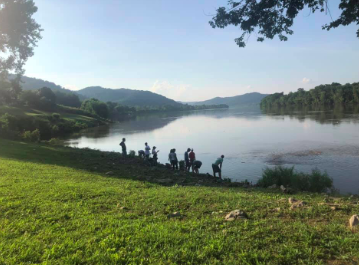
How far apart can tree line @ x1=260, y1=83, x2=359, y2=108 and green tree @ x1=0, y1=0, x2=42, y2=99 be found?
12961 cm

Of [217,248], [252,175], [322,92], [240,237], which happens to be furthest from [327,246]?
[322,92]

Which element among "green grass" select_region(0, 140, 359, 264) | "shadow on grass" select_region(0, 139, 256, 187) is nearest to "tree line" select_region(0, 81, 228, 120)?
"shadow on grass" select_region(0, 139, 256, 187)

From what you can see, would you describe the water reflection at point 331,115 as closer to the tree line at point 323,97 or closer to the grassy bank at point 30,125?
the tree line at point 323,97

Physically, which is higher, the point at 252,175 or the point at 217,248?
the point at 217,248

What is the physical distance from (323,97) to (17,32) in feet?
471

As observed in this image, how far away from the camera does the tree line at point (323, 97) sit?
392 ft

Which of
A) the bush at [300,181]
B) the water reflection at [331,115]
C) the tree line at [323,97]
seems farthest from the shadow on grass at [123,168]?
the tree line at [323,97]

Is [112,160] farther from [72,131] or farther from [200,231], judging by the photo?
[72,131]

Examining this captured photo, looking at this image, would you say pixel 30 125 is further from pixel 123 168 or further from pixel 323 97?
pixel 323 97

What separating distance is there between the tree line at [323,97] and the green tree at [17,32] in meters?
130

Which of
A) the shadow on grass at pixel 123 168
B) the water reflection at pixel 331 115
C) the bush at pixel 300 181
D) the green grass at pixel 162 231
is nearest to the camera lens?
the green grass at pixel 162 231

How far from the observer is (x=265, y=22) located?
9.47 metres

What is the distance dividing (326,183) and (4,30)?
32.8 meters

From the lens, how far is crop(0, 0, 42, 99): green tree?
2580 cm
